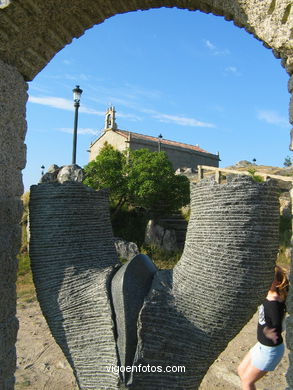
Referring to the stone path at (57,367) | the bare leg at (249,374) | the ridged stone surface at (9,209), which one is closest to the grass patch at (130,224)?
the stone path at (57,367)

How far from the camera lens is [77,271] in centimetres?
226

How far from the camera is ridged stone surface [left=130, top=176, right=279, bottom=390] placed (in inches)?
71.9

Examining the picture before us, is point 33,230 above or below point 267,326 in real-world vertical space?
above

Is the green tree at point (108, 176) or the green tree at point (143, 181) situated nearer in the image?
the green tree at point (143, 181)

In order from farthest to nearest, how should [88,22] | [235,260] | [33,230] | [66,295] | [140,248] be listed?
[140,248]
[88,22]
[33,230]
[66,295]
[235,260]

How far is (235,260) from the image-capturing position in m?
1.82

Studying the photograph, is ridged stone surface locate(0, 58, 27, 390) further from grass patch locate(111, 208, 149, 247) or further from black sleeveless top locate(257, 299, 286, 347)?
grass patch locate(111, 208, 149, 247)

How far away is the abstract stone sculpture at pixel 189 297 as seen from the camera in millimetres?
1834

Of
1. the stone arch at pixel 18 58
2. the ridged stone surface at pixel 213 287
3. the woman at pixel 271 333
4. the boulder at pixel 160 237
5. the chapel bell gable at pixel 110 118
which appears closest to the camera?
the ridged stone surface at pixel 213 287

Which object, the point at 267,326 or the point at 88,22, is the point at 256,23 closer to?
the point at 88,22

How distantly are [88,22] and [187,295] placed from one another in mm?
2040

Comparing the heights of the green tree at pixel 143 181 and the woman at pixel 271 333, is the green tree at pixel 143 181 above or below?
above

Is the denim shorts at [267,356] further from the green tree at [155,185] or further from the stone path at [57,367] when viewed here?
the green tree at [155,185]

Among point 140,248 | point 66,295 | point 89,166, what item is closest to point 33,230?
point 66,295
